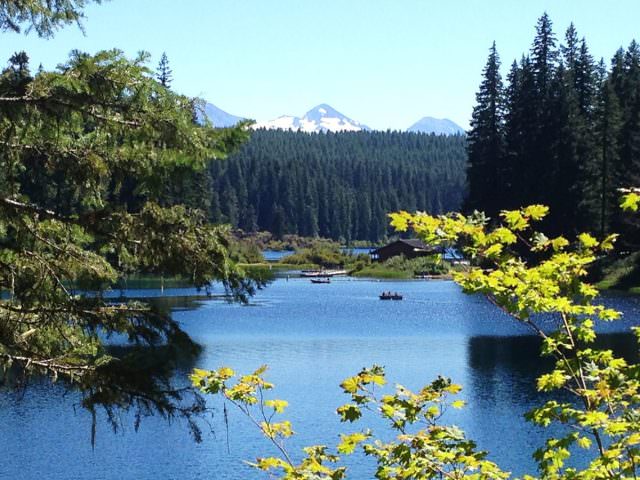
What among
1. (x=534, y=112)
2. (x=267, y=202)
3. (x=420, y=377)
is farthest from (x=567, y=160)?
(x=267, y=202)

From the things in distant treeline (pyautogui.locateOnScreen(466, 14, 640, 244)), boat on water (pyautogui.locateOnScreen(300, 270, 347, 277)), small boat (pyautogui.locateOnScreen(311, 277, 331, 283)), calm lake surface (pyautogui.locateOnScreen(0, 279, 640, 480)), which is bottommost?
calm lake surface (pyautogui.locateOnScreen(0, 279, 640, 480))

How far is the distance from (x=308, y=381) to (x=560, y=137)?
4146 centimetres

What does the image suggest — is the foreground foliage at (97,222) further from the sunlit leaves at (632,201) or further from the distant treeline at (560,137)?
the distant treeline at (560,137)

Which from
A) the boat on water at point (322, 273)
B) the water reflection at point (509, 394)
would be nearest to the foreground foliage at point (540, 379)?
the water reflection at point (509, 394)

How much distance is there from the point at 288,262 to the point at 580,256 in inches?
3585

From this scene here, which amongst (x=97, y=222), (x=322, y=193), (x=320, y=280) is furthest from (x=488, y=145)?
(x=322, y=193)

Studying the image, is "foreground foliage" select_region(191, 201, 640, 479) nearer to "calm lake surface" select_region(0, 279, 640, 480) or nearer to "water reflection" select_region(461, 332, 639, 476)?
"calm lake surface" select_region(0, 279, 640, 480)

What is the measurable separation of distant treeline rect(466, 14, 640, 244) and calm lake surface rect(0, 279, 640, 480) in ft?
40.6

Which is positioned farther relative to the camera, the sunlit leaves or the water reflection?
the water reflection

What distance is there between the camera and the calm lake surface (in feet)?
58.1

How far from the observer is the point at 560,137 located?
62031mm

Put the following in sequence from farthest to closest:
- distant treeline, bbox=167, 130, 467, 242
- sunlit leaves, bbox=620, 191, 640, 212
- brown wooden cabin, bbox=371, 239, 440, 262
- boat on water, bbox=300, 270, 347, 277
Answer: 1. distant treeline, bbox=167, 130, 467, 242
2. brown wooden cabin, bbox=371, 239, 440, 262
3. boat on water, bbox=300, 270, 347, 277
4. sunlit leaves, bbox=620, 191, 640, 212

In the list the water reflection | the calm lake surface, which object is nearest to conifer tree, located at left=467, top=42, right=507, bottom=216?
the calm lake surface

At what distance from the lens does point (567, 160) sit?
60.5m
